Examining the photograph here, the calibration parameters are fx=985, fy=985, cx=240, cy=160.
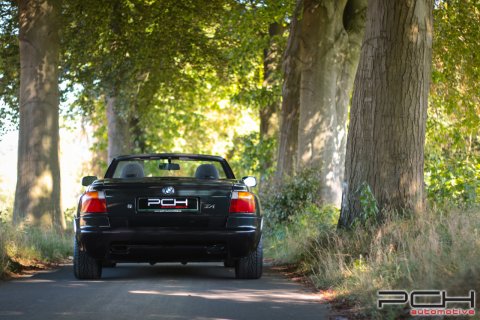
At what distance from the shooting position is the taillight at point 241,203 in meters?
10.8

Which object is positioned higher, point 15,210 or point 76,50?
point 76,50

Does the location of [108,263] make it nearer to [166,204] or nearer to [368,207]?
[166,204]

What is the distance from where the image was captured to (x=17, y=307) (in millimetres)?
8500

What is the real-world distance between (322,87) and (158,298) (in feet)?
40.4

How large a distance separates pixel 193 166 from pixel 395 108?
37655 millimetres

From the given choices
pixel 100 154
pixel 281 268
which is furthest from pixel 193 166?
pixel 281 268

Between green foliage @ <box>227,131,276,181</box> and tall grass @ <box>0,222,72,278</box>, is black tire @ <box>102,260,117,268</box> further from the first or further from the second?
green foliage @ <box>227,131,276,181</box>

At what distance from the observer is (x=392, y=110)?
12.6 meters

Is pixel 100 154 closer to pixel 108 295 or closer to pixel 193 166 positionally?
pixel 193 166

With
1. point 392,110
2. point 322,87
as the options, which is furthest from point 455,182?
point 322,87

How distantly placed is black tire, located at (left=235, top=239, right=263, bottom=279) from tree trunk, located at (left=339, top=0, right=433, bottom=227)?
179 centimetres

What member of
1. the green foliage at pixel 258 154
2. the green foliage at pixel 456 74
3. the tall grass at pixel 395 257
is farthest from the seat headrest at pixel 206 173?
the green foliage at pixel 258 154

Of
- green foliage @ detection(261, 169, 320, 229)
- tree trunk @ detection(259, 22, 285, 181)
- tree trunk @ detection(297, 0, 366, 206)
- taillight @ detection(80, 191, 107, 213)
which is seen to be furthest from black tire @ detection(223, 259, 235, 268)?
tree trunk @ detection(259, 22, 285, 181)

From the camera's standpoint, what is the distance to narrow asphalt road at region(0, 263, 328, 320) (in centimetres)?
805
